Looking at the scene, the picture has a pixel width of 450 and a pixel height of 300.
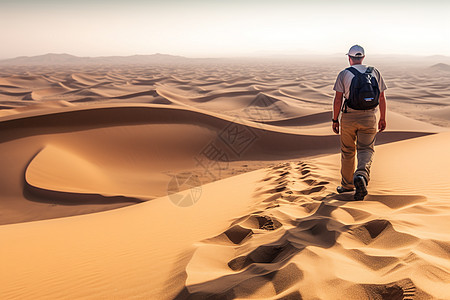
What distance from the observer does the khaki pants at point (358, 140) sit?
150 inches

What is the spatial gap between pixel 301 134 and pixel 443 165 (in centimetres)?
Result: 889

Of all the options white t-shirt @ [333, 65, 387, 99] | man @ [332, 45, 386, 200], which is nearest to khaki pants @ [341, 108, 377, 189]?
man @ [332, 45, 386, 200]

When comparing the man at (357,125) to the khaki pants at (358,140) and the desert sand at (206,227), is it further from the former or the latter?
the desert sand at (206,227)

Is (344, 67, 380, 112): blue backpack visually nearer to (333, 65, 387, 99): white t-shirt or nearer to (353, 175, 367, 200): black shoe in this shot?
(333, 65, 387, 99): white t-shirt

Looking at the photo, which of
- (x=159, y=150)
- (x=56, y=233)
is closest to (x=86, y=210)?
(x=56, y=233)

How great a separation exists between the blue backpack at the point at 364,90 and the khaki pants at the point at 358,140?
153mm

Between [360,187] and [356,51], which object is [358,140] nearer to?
[360,187]

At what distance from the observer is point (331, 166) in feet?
21.7

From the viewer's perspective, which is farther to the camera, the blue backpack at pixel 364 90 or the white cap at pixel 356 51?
the white cap at pixel 356 51

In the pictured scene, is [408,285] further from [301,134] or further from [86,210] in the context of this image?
[301,134]

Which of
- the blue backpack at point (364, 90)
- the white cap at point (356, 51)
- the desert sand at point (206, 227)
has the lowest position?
the desert sand at point (206, 227)

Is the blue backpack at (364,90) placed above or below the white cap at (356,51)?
below

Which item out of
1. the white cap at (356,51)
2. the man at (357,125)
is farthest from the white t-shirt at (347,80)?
the white cap at (356,51)

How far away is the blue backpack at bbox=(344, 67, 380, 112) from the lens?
3.66 metres
